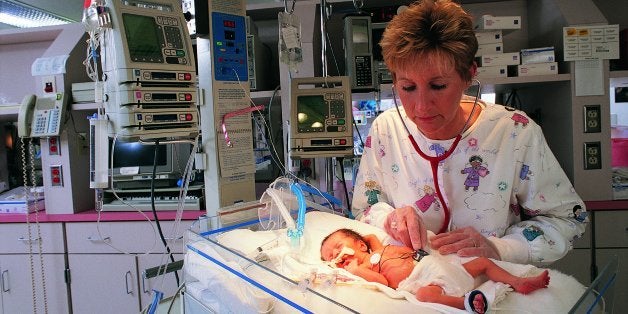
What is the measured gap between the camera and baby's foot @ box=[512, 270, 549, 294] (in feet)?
3.15

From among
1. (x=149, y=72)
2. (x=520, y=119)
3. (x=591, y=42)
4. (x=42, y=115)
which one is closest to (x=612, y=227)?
(x=591, y=42)

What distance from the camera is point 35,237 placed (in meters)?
2.63

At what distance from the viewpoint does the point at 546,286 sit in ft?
3.13

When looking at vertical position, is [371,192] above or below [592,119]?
below

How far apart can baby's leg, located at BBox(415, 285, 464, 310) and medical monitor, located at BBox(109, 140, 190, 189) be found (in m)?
2.01

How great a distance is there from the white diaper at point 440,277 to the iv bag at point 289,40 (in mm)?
928

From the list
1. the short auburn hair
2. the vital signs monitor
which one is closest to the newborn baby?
the short auburn hair

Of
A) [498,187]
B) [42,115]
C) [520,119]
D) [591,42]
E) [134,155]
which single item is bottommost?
[498,187]

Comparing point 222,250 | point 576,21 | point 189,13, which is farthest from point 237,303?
point 576,21

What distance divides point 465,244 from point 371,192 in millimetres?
453

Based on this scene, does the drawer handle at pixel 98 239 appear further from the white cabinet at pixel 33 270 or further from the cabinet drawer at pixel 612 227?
the cabinet drawer at pixel 612 227

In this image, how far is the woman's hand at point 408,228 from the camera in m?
1.21

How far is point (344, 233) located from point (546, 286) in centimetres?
66

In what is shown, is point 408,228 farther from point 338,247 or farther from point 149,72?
point 149,72
